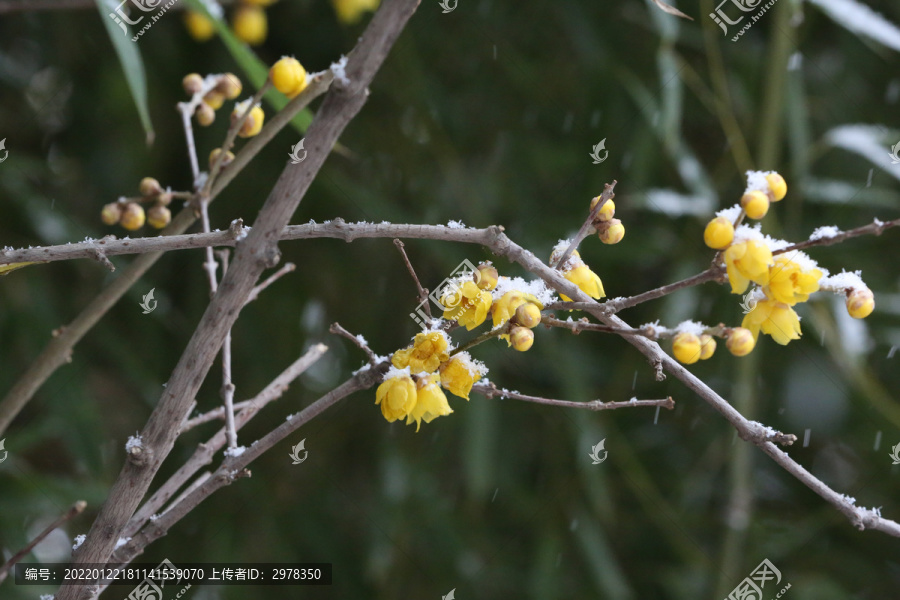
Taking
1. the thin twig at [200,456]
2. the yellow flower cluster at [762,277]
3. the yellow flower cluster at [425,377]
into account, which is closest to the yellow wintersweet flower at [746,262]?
the yellow flower cluster at [762,277]

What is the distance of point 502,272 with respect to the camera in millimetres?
943

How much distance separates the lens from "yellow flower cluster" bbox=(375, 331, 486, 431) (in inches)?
11.0

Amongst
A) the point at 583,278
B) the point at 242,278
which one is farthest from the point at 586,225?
the point at 242,278

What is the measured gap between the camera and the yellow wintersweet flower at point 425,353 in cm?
28

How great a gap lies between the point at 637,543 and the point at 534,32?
0.82m

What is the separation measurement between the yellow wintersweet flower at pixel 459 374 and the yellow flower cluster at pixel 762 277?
82 millimetres

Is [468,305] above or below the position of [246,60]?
below

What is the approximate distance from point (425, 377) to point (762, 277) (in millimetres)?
141

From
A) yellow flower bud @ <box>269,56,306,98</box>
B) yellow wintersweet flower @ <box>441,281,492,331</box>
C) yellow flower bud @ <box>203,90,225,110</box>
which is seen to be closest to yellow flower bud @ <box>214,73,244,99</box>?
yellow flower bud @ <box>203,90,225,110</box>

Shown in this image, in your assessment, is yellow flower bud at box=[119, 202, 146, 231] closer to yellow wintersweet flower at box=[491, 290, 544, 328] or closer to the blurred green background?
yellow wintersweet flower at box=[491, 290, 544, 328]

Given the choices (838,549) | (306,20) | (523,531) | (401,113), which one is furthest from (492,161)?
(838,549)

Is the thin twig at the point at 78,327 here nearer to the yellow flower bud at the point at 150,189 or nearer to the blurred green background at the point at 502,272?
the yellow flower bud at the point at 150,189

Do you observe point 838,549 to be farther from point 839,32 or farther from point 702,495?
point 839,32

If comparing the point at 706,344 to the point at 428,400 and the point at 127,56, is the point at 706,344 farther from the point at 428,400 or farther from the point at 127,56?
the point at 127,56
